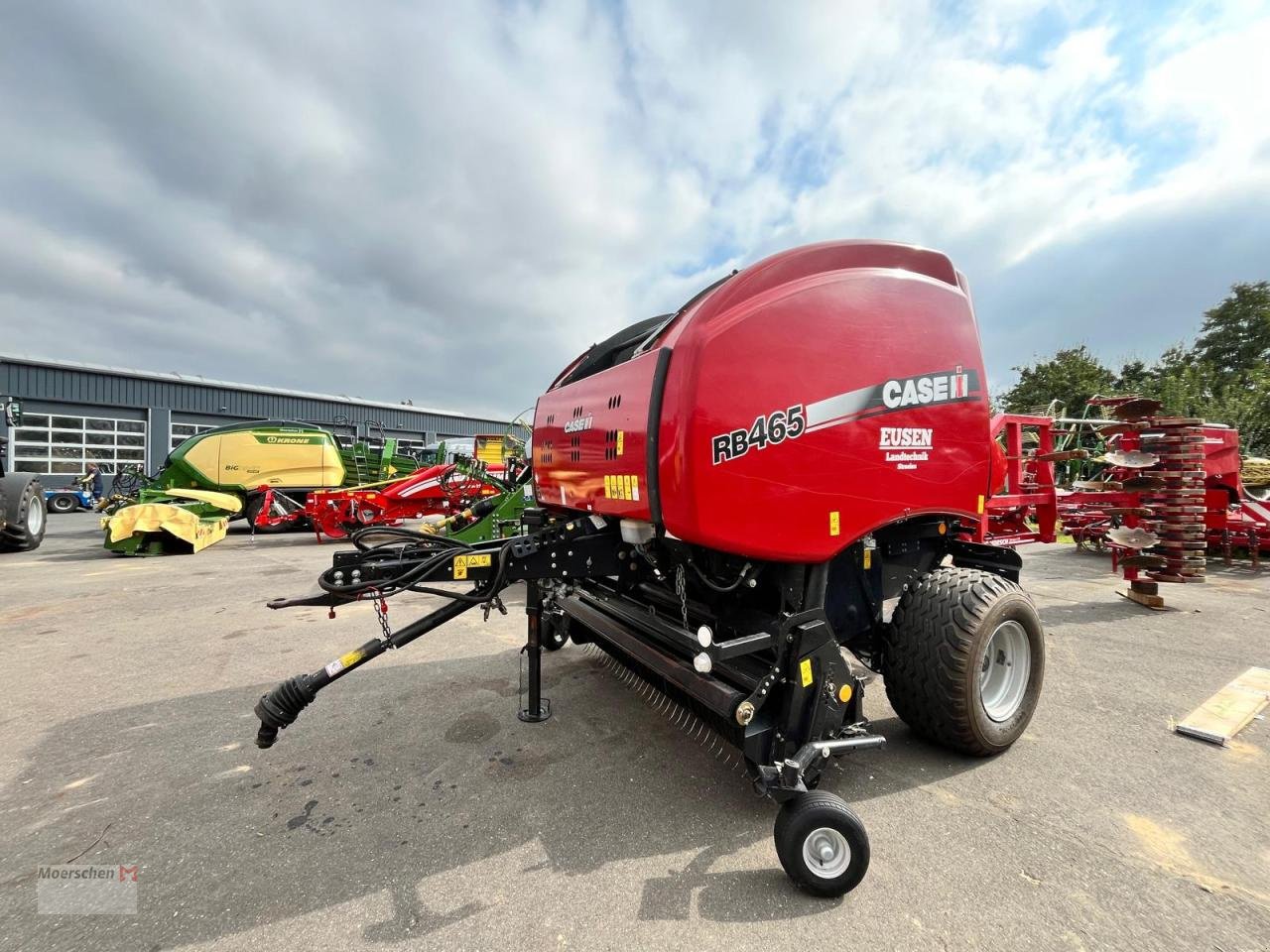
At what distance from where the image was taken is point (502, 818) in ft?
7.39

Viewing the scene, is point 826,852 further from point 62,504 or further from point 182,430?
point 182,430

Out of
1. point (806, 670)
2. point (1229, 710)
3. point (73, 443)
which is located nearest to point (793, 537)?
point (806, 670)

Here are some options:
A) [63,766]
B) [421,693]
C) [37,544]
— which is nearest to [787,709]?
[421,693]

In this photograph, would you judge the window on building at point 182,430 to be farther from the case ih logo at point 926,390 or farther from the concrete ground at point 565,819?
the case ih logo at point 926,390

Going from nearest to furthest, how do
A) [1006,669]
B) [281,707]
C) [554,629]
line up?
[281,707], [1006,669], [554,629]

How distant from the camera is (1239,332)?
2872 cm

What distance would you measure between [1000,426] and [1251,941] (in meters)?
3.40

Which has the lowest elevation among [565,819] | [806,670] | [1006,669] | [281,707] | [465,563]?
[565,819]

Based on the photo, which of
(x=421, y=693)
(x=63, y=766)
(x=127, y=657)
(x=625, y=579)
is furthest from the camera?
(x=127, y=657)

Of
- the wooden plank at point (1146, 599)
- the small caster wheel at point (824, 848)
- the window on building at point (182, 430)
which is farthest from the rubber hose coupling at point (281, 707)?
the window on building at point (182, 430)

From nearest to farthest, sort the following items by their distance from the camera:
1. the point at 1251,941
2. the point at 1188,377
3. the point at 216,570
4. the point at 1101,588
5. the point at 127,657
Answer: the point at 1251,941
the point at 127,657
the point at 1101,588
the point at 216,570
the point at 1188,377

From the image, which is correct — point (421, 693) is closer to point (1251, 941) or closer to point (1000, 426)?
point (1251, 941)

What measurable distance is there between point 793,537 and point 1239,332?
133 feet

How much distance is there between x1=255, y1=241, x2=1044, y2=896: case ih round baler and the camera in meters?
2.07
